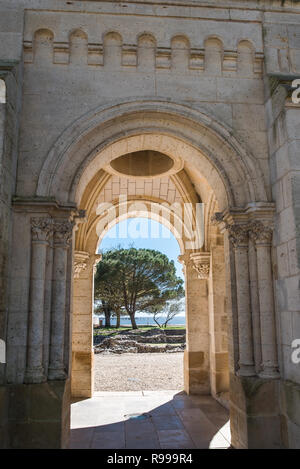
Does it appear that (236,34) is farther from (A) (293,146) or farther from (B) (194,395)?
(B) (194,395)

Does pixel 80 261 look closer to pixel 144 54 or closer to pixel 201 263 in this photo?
pixel 201 263

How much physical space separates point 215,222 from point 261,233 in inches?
27.4

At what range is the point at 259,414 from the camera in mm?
Answer: 3969

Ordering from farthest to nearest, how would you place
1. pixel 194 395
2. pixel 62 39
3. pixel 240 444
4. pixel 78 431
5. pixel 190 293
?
pixel 190 293 → pixel 194 395 → pixel 78 431 → pixel 62 39 → pixel 240 444

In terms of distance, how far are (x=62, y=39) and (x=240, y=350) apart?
4.29m

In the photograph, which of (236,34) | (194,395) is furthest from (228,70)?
(194,395)

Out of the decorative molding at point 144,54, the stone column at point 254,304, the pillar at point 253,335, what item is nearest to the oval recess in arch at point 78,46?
the decorative molding at point 144,54

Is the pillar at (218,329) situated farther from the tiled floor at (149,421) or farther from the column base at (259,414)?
the column base at (259,414)

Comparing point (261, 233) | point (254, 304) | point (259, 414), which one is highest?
point (261, 233)

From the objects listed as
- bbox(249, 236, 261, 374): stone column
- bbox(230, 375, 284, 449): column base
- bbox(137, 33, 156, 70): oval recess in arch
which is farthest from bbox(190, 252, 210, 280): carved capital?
bbox(137, 33, 156, 70): oval recess in arch

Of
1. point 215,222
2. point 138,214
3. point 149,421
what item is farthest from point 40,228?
point 138,214

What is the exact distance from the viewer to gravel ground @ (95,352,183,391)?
7.98 metres

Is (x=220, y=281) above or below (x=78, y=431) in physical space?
above
